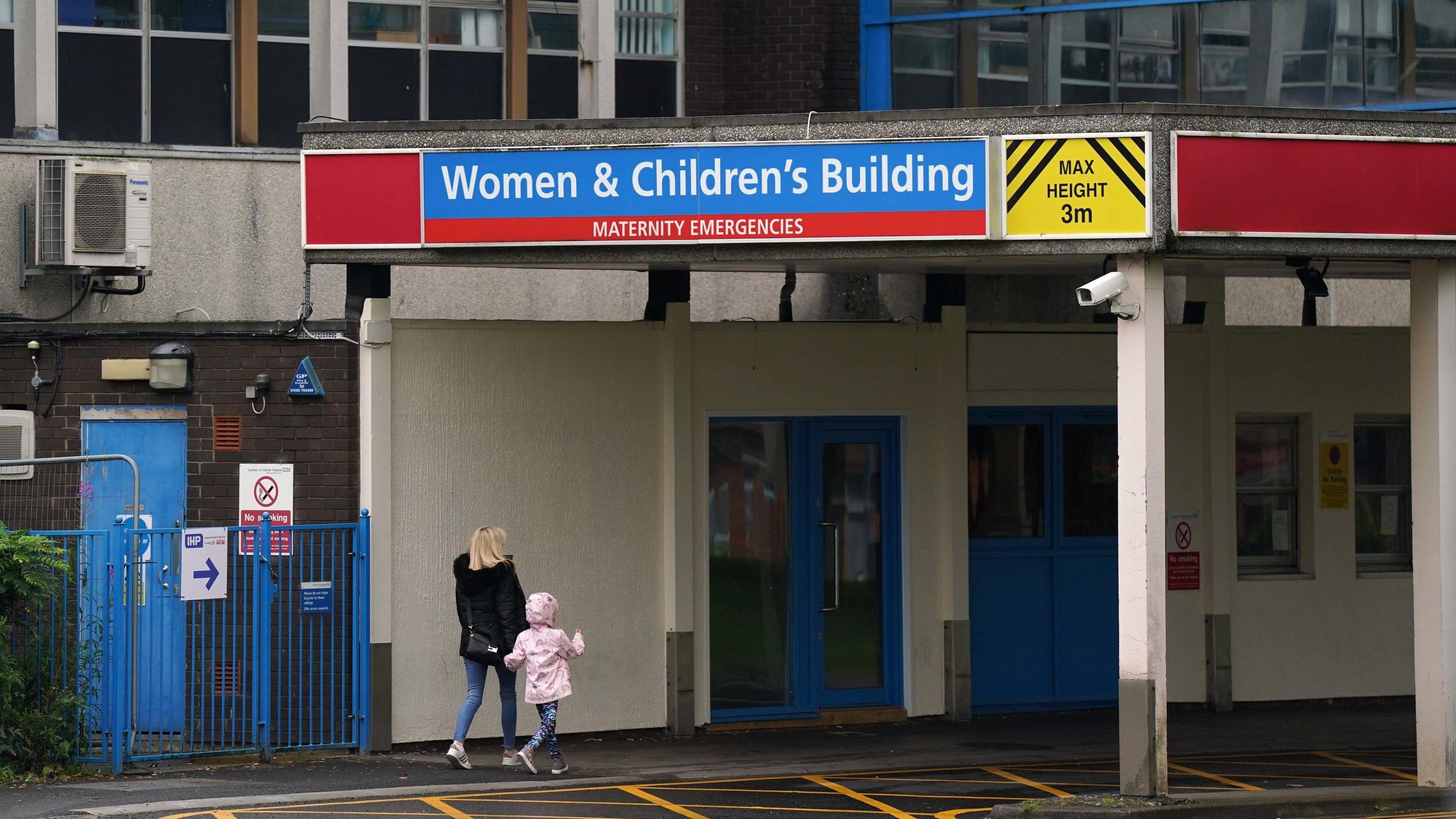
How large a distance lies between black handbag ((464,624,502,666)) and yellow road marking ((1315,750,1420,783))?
575 centimetres

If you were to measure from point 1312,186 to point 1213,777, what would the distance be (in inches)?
153

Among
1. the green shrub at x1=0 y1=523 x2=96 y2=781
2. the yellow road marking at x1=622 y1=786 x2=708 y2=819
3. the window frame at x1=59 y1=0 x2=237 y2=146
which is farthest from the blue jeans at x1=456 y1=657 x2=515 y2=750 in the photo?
the window frame at x1=59 y1=0 x2=237 y2=146

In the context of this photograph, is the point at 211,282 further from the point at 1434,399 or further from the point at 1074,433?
the point at 1434,399

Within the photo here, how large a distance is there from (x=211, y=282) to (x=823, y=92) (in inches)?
214

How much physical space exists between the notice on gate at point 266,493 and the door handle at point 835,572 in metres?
4.07

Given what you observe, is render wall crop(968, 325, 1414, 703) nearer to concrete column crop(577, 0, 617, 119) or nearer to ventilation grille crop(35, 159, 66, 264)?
concrete column crop(577, 0, 617, 119)

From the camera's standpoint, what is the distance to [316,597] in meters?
11.3

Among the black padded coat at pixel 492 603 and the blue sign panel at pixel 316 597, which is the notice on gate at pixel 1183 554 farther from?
the blue sign panel at pixel 316 597

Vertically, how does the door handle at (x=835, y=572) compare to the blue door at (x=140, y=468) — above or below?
below

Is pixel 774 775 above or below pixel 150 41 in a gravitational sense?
below

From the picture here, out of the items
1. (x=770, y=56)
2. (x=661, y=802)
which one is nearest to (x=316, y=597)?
(x=661, y=802)

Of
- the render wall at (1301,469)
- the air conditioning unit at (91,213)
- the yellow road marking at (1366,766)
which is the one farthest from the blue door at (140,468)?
the yellow road marking at (1366,766)

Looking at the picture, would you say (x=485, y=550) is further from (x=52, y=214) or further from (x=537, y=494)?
(x=52, y=214)

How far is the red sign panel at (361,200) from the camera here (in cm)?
1070
